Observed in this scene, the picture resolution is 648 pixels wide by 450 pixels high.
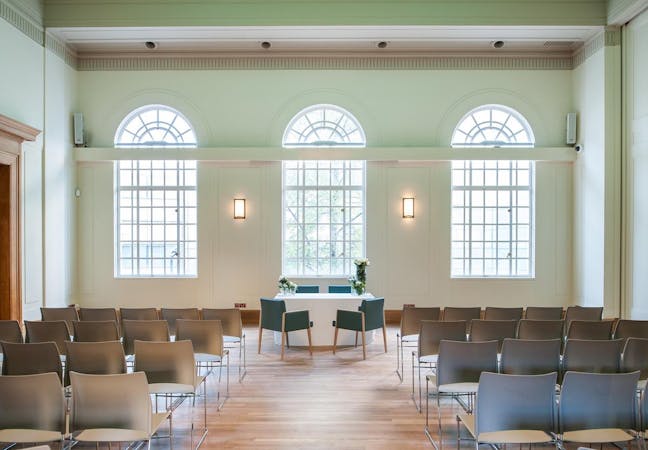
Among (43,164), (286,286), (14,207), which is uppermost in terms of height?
(43,164)

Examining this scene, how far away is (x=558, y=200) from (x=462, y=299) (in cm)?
281

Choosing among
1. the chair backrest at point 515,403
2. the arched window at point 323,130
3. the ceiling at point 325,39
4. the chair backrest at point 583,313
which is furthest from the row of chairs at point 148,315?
the ceiling at point 325,39

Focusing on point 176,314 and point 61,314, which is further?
point 176,314

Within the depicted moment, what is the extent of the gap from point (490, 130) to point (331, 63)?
3607 millimetres

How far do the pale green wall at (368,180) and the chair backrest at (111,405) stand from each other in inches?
259

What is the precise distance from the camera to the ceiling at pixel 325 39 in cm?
870

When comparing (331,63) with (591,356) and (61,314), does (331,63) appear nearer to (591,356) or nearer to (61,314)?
(61,314)

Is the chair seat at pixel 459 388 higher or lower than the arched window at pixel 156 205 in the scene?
lower

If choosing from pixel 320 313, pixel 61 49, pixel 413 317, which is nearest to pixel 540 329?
pixel 413 317

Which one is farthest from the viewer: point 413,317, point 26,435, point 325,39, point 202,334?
point 325,39

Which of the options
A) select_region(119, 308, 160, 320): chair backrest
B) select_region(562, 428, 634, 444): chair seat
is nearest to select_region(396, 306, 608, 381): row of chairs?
select_region(562, 428, 634, 444): chair seat

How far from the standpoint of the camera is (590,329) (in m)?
5.16

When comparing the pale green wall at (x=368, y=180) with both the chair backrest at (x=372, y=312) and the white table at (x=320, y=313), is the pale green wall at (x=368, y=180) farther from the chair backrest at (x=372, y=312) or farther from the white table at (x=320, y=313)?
the chair backrest at (x=372, y=312)

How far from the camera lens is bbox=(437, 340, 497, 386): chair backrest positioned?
421 cm
